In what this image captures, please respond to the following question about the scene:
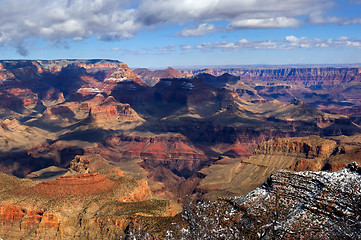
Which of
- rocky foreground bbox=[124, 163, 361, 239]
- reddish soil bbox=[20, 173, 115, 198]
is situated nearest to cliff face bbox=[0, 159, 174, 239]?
reddish soil bbox=[20, 173, 115, 198]

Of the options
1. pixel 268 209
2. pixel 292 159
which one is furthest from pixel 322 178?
Result: pixel 292 159

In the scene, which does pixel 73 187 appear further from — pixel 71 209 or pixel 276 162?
pixel 276 162

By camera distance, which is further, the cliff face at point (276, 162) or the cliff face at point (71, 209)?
the cliff face at point (276, 162)

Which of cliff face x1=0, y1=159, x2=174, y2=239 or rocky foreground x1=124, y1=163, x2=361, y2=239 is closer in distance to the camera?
rocky foreground x1=124, y1=163, x2=361, y2=239

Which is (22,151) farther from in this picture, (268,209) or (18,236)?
(268,209)

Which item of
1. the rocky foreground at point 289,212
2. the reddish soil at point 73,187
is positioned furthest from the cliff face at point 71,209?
the rocky foreground at point 289,212

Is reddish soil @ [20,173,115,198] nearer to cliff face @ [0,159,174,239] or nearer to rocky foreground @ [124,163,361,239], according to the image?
cliff face @ [0,159,174,239]

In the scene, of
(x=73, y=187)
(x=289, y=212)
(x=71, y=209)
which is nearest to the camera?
(x=289, y=212)

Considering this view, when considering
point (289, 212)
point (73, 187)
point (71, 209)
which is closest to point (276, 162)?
point (73, 187)

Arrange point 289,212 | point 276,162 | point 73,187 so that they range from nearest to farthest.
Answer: point 289,212 < point 73,187 < point 276,162

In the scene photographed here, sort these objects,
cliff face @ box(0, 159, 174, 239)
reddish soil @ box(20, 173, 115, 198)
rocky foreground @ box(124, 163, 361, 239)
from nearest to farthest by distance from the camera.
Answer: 1. rocky foreground @ box(124, 163, 361, 239)
2. cliff face @ box(0, 159, 174, 239)
3. reddish soil @ box(20, 173, 115, 198)

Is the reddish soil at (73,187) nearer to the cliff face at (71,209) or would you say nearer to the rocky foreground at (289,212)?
the cliff face at (71,209)
